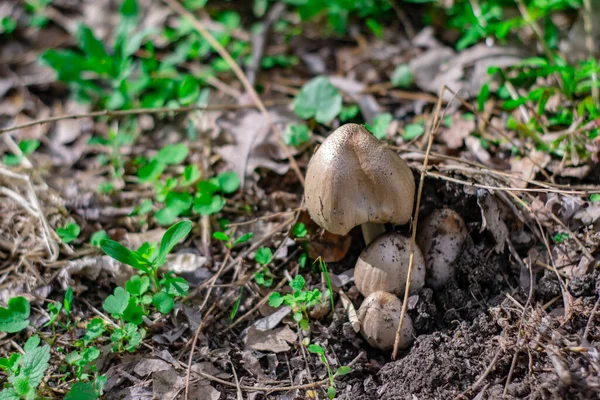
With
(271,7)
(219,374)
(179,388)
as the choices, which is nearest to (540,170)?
(219,374)

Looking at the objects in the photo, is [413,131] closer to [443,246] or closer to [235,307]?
[443,246]

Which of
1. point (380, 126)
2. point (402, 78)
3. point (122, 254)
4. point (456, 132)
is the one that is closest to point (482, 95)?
point (456, 132)

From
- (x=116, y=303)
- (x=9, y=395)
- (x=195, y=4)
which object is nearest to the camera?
(x=9, y=395)

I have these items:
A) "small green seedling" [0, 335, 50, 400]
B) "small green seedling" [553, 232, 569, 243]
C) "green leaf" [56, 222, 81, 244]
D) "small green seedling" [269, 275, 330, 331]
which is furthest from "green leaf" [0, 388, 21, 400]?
"small green seedling" [553, 232, 569, 243]

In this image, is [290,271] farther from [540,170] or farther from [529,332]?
[540,170]

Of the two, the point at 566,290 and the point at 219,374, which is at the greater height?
the point at 566,290
